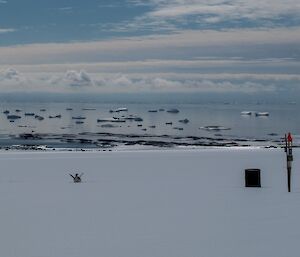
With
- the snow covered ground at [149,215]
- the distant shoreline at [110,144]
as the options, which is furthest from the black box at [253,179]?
the distant shoreline at [110,144]

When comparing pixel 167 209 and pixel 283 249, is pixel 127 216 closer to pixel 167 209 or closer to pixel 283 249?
pixel 167 209

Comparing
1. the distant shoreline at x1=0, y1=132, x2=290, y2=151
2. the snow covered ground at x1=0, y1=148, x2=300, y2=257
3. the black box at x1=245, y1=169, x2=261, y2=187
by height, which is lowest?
the snow covered ground at x1=0, y1=148, x2=300, y2=257

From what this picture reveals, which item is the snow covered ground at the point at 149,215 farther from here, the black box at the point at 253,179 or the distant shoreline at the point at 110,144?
the distant shoreline at the point at 110,144

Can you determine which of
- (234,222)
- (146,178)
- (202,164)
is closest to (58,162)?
(202,164)

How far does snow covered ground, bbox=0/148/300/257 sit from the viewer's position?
10.6 m

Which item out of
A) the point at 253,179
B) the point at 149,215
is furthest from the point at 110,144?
the point at 149,215

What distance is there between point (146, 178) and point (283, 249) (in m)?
11.6

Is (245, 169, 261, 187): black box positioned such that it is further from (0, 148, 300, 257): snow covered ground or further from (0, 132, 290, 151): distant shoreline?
(0, 132, 290, 151): distant shoreline

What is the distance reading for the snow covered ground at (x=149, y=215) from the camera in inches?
417

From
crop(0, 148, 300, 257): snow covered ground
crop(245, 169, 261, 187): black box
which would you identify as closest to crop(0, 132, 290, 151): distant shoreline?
crop(0, 148, 300, 257): snow covered ground

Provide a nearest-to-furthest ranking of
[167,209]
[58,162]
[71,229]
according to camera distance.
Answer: [71,229] → [167,209] → [58,162]

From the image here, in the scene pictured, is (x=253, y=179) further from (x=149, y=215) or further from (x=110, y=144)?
(x=110, y=144)

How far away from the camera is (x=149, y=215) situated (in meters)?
13.6

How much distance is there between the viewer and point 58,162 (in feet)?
101
